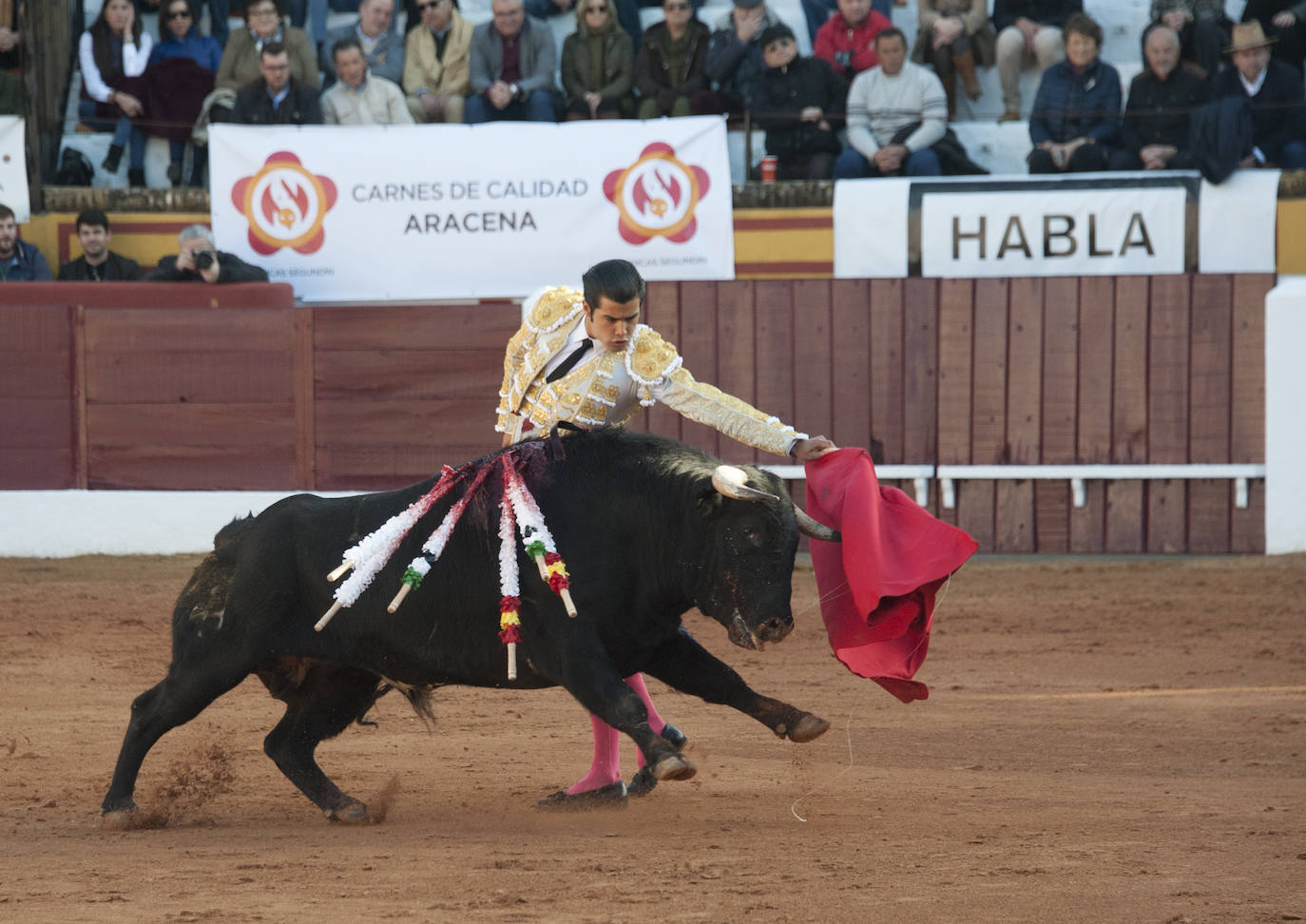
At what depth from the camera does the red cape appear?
3.85 m

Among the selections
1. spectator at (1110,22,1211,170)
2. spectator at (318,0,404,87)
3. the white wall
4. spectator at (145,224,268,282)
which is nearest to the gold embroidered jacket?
spectator at (145,224,268,282)

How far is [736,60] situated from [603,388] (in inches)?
228

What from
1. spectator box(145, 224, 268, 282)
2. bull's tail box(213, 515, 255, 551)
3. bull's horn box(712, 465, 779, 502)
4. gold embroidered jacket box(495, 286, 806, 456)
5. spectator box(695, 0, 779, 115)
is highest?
spectator box(695, 0, 779, 115)

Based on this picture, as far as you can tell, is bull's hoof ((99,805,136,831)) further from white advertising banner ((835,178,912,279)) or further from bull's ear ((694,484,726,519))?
white advertising banner ((835,178,912,279))

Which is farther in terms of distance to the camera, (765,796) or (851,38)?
(851,38)

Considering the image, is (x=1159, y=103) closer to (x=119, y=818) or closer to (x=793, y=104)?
(x=793, y=104)

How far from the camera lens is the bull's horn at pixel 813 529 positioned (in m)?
3.85

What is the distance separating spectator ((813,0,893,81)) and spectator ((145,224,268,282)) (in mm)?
3520

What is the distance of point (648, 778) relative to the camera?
13.9 feet

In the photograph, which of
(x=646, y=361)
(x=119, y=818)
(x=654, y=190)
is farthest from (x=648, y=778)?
(x=654, y=190)

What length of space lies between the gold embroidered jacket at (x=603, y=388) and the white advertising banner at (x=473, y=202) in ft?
14.8

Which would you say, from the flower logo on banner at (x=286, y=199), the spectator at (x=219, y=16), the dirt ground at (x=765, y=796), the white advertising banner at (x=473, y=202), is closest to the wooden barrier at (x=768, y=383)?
the white advertising banner at (x=473, y=202)

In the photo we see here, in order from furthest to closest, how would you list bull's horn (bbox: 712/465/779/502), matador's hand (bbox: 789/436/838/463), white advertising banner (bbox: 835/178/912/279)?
white advertising banner (bbox: 835/178/912/279) < matador's hand (bbox: 789/436/838/463) < bull's horn (bbox: 712/465/779/502)

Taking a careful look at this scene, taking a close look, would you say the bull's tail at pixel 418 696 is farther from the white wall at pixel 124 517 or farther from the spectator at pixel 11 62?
the spectator at pixel 11 62
